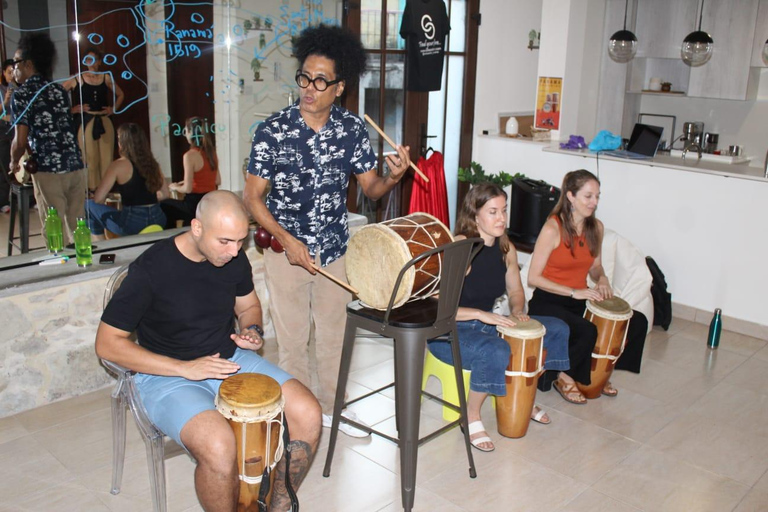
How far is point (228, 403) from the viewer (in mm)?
2223

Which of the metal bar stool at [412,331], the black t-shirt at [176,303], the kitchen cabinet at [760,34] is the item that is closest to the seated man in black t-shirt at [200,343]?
the black t-shirt at [176,303]

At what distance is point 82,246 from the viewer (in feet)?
11.5

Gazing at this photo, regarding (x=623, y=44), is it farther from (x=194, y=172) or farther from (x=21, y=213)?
(x=21, y=213)

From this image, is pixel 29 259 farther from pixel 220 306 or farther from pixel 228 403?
pixel 228 403

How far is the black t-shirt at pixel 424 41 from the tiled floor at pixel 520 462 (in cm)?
231

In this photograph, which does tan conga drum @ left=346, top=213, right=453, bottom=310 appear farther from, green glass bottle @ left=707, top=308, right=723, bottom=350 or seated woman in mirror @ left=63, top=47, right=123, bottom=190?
green glass bottle @ left=707, top=308, right=723, bottom=350

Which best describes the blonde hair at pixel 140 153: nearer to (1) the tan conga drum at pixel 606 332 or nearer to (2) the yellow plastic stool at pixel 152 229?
(2) the yellow plastic stool at pixel 152 229

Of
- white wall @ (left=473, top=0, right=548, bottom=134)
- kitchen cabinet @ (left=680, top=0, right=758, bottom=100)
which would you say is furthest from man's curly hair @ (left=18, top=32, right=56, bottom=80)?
kitchen cabinet @ (left=680, top=0, right=758, bottom=100)

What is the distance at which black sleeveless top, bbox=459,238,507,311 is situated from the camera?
322cm

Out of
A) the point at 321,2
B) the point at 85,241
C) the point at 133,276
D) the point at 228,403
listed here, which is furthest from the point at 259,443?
the point at 321,2

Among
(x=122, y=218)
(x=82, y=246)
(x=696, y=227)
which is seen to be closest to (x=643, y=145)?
(x=696, y=227)

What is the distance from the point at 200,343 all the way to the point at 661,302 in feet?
10.4

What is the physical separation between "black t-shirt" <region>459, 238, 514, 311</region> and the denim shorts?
100 centimetres

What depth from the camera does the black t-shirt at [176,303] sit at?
90.4 inches
